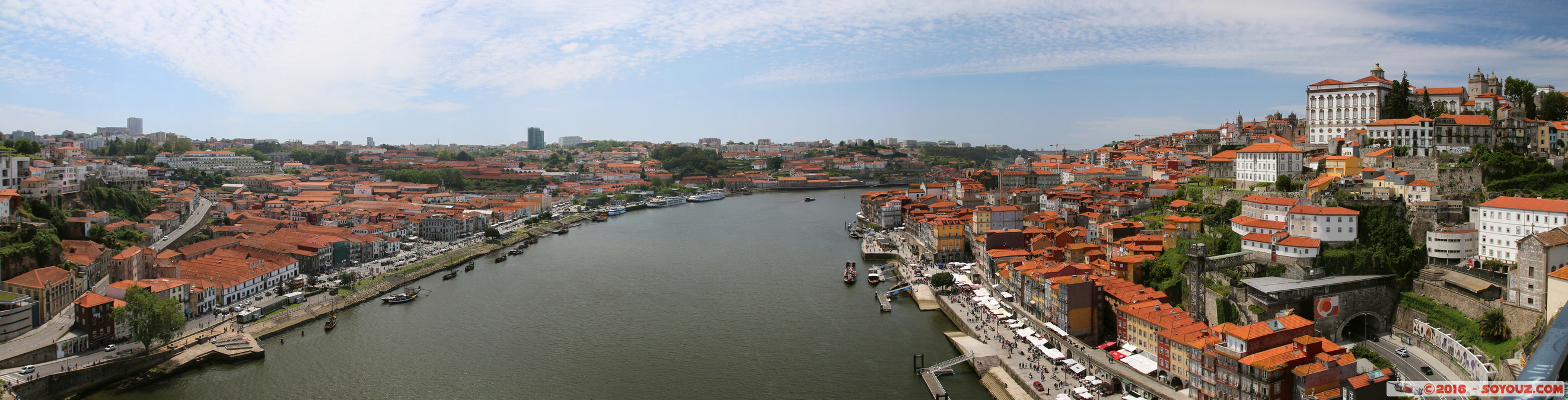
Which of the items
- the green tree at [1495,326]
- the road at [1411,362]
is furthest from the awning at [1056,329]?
the green tree at [1495,326]

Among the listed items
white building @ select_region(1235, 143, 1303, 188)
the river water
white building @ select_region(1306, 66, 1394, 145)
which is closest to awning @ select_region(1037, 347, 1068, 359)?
the river water

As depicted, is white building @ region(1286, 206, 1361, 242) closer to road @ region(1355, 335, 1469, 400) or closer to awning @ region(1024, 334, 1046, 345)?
road @ region(1355, 335, 1469, 400)

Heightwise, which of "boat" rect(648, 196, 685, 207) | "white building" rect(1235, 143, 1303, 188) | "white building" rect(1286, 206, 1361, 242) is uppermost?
"white building" rect(1235, 143, 1303, 188)

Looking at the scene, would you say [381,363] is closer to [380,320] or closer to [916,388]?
[380,320]

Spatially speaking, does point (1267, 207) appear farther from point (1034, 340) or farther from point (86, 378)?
point (86, 378)

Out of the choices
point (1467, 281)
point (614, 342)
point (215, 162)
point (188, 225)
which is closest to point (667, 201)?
point (215, 162)
